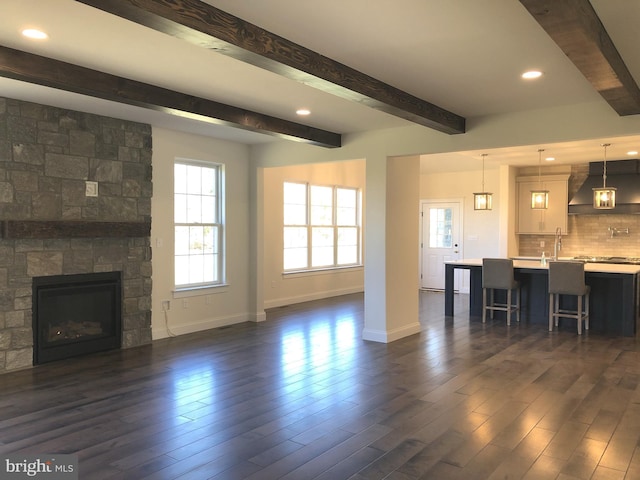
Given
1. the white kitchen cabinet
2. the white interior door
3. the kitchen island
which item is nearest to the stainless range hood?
the white kitchen cabinet

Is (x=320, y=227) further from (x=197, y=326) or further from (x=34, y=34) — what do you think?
(x=34, y=34)

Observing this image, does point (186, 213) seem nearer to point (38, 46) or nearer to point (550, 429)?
point (38, 46)

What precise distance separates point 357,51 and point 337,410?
256 centimetres

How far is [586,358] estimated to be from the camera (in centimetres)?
544

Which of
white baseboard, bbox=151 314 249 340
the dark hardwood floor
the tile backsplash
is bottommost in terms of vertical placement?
the dark hardwood floor

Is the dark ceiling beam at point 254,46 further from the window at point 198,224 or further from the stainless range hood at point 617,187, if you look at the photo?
the stainless range hood at point 617,187

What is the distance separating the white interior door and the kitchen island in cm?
277

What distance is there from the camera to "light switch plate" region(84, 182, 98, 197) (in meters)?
5.54

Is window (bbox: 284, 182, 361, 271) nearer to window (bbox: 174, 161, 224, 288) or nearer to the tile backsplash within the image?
window (bbox: 174, 161, 224, 288)

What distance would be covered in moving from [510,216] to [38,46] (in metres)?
8.62

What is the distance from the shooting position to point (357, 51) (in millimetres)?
3516

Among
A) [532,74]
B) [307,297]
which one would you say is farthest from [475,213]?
[532,74]

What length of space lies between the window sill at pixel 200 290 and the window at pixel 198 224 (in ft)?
0.25

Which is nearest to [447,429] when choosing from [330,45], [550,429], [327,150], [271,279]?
[550,429]
